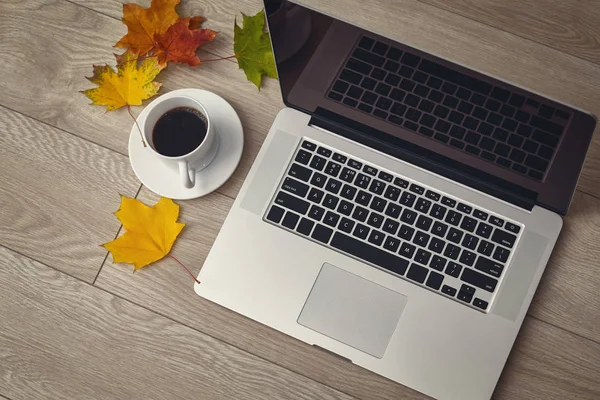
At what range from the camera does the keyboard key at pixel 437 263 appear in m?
0.83

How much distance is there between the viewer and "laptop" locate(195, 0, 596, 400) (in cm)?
78

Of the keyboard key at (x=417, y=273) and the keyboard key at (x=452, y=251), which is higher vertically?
the keyboard key at (x=452, y=251)

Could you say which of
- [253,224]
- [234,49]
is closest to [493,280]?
[253,224]

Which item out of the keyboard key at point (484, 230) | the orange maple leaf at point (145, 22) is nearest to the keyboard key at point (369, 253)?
the keyboard key at point (484, 230)

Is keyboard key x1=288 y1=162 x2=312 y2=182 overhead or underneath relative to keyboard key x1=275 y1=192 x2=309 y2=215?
overhead

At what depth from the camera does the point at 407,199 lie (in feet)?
2.79

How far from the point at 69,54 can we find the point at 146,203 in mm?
285

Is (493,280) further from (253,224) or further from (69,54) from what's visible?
(69,54)

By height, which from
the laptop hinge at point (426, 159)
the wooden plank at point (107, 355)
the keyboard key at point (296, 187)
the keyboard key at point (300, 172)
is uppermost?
the laptop hinge at point (426, 159)

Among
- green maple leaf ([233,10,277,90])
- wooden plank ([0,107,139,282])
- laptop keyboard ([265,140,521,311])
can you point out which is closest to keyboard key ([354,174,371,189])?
laptop keyboard ([265,140,521,311])

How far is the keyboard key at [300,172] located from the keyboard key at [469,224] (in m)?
0.22

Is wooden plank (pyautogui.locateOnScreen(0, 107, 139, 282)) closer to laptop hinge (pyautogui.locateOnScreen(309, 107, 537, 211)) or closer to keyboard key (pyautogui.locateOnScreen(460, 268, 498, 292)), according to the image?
laptop hinge (pyautogui.locateOnScreen(309, 107, 537, 211))

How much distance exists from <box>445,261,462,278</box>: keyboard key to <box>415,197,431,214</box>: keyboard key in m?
0.08

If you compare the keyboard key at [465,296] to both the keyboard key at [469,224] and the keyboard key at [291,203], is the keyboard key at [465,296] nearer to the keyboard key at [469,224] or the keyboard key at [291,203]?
the keyboard key at [469,224]
